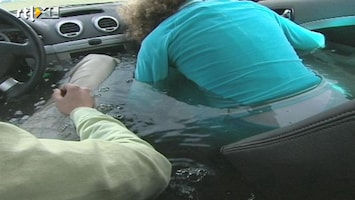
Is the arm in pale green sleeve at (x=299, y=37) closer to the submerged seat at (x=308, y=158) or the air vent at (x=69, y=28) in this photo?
the submerged seat at (x=308, y=158)

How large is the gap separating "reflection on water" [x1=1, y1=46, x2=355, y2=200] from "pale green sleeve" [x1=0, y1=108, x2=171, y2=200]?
17 cm

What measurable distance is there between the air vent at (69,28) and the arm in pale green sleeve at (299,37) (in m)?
0.82

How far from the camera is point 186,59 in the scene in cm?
145

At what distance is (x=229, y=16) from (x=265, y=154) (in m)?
0.56

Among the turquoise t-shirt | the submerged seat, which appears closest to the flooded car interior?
the submerged seat

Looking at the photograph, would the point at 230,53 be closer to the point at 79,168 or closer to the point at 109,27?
the point at 79,168

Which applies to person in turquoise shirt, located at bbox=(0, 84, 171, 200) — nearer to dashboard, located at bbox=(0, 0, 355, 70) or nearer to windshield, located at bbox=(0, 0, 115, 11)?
dashboard, located at bbox=(0, 0, 355, 70)

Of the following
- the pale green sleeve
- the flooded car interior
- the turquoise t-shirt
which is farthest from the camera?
the turquoise t-shirt

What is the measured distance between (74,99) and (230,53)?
425 mm

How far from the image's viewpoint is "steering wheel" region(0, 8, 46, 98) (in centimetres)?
157

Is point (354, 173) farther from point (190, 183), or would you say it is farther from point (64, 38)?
point (64, 38)

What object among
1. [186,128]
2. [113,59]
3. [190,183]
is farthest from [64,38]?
[190,183]

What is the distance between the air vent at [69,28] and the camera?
2.02 metres

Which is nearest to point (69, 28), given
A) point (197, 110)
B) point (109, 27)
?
point (109, 27)
